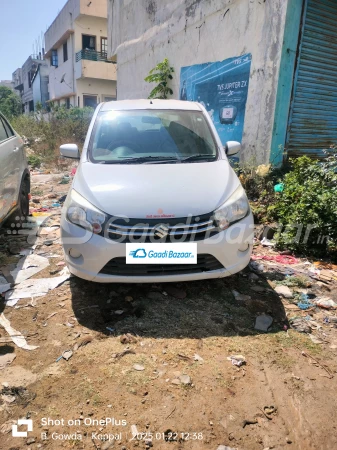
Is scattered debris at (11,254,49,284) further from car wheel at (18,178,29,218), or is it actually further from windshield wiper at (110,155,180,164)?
windshield wiper at (110,155,180,164)

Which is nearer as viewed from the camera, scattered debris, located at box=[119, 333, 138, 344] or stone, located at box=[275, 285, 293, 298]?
scattered debris, located at box=[119, 333, 138, 344]

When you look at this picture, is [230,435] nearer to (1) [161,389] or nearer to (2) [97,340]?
(1) [161,389]

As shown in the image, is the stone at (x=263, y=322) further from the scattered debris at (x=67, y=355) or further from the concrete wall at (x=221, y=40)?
the concrete wall at (x=221, y=40)

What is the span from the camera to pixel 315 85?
252 inches

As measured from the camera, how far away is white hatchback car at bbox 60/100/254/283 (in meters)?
2.67

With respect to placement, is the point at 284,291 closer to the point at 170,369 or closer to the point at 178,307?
the point at 178,307

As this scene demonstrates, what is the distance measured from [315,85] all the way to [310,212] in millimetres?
3523

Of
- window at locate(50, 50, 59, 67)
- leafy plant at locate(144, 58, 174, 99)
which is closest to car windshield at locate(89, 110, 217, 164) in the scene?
→ leafy plant at locate(144, 58, 174, 99)

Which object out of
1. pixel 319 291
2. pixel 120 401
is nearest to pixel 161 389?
pixel 120 401

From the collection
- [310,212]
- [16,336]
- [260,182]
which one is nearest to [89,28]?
[260,182]

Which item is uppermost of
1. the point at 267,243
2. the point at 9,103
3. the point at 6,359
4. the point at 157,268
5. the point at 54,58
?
the point at 54,58

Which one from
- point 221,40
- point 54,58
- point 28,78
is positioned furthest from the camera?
point 28,78

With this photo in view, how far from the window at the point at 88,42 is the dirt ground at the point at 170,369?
2298cm

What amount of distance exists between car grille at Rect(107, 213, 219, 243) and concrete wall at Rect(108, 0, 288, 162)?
4106mm
